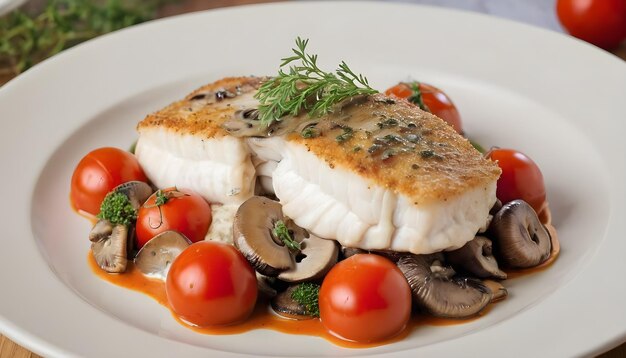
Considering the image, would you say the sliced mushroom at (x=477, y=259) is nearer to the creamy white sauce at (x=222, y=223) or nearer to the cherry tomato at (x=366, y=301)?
the cherry tomato at (x=366, y=301)

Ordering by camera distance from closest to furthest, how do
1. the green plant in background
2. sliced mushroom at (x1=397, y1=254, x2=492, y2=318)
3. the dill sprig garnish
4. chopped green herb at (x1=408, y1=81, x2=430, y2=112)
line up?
1. sliced mushroom at (x1=397, y1=254, x2=492, y2=318)
2. the dill sprig garnish
3. chopped green herb at (x1=408, y1=81, x2=430, y2=112)
4. the green plant in background

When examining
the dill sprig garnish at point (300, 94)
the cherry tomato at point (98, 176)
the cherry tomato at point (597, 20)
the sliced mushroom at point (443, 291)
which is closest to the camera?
the sliced mushroom at point (443, 291)

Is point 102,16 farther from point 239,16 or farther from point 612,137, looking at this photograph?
point 612,137

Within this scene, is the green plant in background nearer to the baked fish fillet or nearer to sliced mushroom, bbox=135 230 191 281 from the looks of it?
the baked fish fillet

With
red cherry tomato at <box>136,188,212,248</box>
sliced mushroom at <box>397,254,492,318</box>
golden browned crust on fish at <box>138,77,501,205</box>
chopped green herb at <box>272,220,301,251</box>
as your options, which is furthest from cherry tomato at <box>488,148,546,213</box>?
red cherry tomato at <box>136,188,212,248</box>

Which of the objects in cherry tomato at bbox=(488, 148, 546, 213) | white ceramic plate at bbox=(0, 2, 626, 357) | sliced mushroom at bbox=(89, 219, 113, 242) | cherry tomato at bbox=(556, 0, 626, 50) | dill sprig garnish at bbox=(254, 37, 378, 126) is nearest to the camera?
white ceramic plate at bbox=(0, 2, 626, 357)

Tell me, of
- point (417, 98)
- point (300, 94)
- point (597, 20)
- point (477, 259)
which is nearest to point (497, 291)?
point (477, 259)

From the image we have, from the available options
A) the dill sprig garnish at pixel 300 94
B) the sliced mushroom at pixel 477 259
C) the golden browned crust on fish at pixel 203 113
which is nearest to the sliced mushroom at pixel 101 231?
the golden browned crust on fish at pixel 203 113
